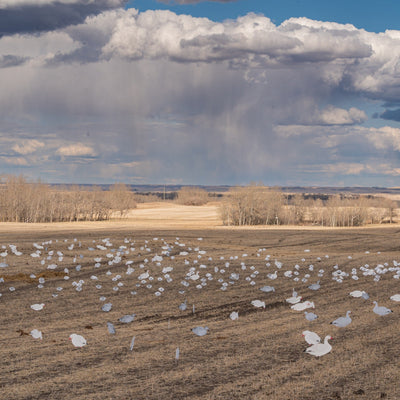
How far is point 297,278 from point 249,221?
5138cm

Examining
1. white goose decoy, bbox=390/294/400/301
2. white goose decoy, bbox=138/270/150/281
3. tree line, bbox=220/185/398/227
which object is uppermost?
white goose decoy, bbox=390/294/400/301

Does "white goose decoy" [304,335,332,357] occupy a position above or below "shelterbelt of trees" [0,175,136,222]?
above

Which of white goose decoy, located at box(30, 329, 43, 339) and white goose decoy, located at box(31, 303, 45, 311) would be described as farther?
white goose decoy, located at box(31, 303, 45, 311)

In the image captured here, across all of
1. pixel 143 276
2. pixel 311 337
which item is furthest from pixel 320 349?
pixel 143 276

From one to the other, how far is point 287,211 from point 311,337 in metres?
66.0

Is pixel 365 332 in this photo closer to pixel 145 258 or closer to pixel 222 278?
pixel 222 278

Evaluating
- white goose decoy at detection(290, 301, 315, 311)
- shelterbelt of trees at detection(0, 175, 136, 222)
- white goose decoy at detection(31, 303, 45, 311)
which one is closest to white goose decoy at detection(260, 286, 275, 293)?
white goose decoy at detection(290, 301, 315, 311)

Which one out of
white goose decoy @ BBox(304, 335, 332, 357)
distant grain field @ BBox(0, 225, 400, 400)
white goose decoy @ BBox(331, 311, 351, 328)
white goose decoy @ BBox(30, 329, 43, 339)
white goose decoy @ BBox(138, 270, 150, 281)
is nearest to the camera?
distant grain field @ BBox(0, 225, 400, 400)

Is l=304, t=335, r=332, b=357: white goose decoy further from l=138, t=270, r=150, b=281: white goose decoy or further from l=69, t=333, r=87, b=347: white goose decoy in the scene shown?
l=138, t=270, r=150, b=281: white goose decoy

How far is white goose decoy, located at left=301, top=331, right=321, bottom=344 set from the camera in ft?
29.8

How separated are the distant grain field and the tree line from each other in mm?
50154

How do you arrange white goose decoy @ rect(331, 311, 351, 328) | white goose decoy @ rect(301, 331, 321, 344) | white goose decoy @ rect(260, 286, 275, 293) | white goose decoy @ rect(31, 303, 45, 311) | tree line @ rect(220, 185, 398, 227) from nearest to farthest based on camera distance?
white goose decoy @ rect(301, 331, 321, 344), white goose decoy @ rect(331, 311, 351, 328), white goose decoy @ rect(31, 303, 45, 311), white goose decoy @ rect(260, 286, 275, 293), tree line @ rect(220, 185, 398, 227)

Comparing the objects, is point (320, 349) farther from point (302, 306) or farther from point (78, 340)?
point (78, 340)

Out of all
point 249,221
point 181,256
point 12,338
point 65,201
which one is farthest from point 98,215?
point 12,338
